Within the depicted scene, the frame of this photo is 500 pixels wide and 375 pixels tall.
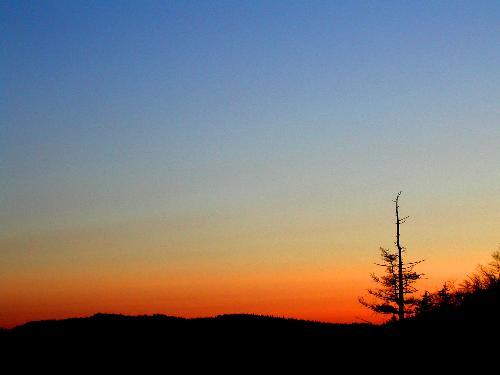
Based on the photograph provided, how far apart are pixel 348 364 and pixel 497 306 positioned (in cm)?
783

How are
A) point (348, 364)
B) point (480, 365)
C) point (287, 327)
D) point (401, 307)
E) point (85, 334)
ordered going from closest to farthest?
point (480, 365) < point (348, 364) < point (85, 334) < point (287, 327) < point (401, 307)

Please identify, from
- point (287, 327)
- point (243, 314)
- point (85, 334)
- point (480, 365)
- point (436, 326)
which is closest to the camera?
point (480, 365)

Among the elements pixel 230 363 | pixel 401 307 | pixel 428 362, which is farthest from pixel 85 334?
pixel 401 307

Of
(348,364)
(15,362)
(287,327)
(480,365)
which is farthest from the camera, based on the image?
(287,327)

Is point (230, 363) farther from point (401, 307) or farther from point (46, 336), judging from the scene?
point (401, 307)

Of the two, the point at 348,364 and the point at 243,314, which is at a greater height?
the point at 243,314

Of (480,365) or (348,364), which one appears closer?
(480,365)

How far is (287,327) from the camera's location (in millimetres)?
28859

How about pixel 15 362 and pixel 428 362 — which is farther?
pixel 15 362

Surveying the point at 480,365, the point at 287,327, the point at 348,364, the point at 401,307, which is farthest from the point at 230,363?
the point at 401,307

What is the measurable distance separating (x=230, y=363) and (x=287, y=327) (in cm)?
702

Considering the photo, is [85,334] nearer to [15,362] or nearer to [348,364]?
[15,362]

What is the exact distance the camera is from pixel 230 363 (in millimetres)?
22344

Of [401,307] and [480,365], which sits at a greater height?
[401,307]
